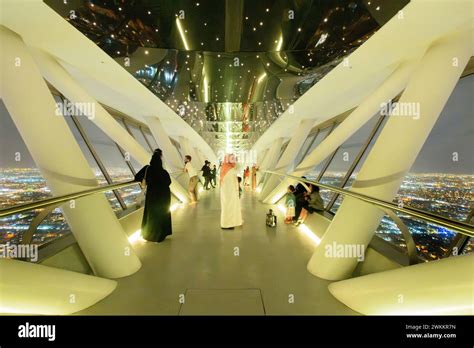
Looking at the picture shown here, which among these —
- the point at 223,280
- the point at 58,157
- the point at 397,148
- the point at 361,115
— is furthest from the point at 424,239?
the point at 58,157

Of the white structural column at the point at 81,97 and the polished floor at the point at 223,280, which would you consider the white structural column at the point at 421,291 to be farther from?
the white structural column at the point at 81,97

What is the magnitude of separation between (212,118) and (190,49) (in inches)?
228

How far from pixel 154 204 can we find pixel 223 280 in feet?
6.25

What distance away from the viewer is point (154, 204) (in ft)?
13.0

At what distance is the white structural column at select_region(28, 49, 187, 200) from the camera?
3.46 meters

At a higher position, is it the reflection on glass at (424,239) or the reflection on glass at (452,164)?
the reflection on glass at (452,164)

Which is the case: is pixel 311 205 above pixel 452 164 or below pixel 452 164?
below

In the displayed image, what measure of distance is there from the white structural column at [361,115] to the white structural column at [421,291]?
2964 mm

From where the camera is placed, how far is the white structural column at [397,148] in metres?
2.58

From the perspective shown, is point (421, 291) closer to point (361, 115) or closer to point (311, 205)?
point (311, 205)

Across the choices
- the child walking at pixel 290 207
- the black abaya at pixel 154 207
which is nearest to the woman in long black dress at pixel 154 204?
the black abaya at pixel 154 207

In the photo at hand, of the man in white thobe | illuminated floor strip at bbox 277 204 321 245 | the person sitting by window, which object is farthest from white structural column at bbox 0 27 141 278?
the person sitting by window

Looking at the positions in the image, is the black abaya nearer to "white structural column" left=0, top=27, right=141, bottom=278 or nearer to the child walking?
"white structural column" left=0, top=27, right=141, bottom=278

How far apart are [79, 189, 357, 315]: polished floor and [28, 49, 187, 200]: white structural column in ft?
8.33
